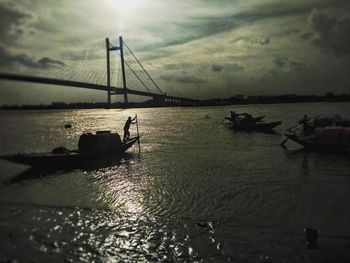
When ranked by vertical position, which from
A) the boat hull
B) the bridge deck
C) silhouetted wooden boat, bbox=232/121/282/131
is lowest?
silhouetted wooden boat, bbox=232/121/282/131

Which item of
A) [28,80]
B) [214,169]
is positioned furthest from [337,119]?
[28,80]

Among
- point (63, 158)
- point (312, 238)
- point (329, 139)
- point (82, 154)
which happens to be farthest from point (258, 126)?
point (312, 238)

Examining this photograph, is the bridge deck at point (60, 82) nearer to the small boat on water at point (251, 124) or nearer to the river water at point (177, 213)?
the river water at point (177, 213)

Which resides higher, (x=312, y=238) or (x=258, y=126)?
(x=312, y=238)

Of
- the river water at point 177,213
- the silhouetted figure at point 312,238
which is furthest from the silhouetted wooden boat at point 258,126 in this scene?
the silhouetted figure at point 312,238

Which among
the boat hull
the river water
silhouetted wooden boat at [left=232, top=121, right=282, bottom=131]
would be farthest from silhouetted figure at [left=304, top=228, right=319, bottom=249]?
silhouetted wooden boat at [left=232, top=121, right=282, bottom=131]

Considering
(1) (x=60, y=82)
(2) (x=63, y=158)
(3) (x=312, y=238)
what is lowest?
(2) (x=63, y=158)

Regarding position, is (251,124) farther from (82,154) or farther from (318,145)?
(82,154)

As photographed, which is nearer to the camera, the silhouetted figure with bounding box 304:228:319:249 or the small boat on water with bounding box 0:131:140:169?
the silhouetted figure with bounding box 304:228:319:249

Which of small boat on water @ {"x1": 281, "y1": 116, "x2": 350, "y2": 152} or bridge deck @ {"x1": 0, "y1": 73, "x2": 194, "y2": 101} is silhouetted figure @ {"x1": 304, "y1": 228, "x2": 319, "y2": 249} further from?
bridge deck @ {"x1": 0, "y1": 73, "x2": 194, "y2": 101}

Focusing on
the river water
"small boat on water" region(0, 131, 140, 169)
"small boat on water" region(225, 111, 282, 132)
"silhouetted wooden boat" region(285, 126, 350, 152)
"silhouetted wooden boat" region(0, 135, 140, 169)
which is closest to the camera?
the river water
